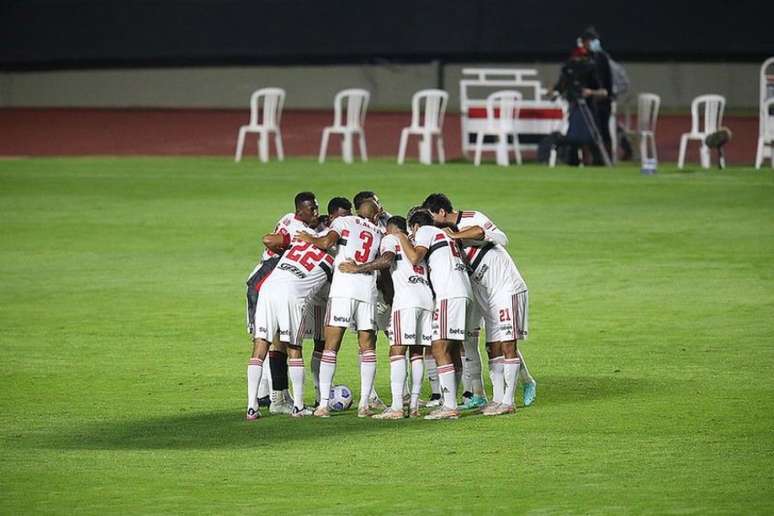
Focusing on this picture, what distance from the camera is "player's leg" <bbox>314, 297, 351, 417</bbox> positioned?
10492 millimetres

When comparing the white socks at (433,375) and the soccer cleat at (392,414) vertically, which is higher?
the white socks at (433,375)

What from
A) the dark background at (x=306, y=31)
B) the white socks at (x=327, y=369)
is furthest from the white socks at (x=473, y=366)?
the dark background at (x=306, y=31)

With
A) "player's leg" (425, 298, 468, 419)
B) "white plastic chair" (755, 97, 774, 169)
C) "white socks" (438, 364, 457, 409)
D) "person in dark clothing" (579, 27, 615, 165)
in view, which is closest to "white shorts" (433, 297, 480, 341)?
"player's leg" (425, 298, 468, 419)

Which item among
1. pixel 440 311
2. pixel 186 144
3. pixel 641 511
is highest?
pixel 186 144

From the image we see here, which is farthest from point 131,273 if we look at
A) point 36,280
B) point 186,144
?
point 186,144

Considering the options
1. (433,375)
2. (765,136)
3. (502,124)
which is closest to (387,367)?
(433,375)

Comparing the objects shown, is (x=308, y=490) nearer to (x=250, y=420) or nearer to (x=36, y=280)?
(x=250, y=420)

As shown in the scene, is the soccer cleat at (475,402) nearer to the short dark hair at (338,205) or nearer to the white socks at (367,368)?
the white socks at (367,368)

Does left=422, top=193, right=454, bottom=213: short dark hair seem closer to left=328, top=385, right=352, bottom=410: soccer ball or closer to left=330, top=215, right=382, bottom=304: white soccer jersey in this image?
left=330, top=215, right=382, bottom=304: white soccer jersey

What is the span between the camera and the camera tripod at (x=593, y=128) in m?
26.0

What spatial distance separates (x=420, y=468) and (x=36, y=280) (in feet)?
30.7

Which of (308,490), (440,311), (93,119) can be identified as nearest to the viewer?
(308,490)

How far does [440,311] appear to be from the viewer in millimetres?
10414

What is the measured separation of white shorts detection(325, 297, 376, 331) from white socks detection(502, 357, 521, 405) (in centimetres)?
90
